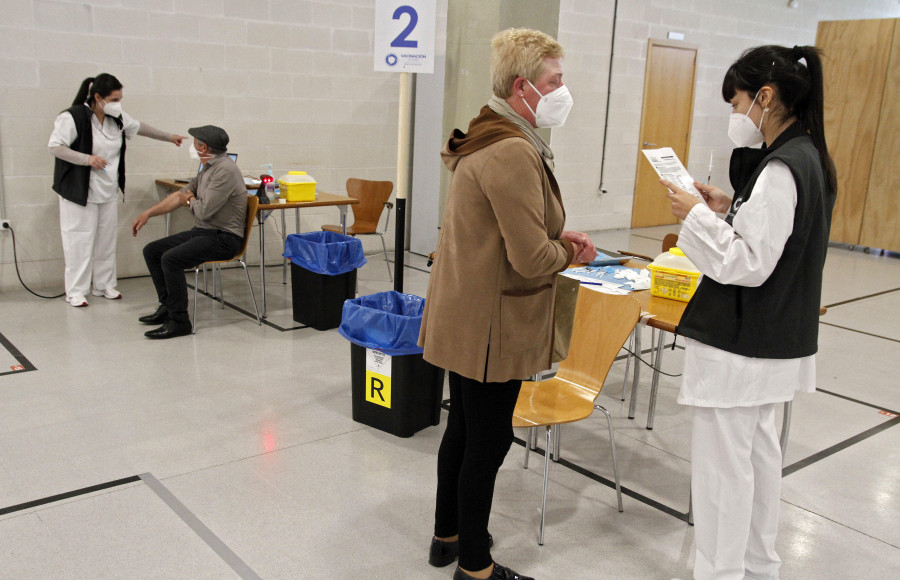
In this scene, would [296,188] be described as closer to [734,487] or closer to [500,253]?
[500,253]

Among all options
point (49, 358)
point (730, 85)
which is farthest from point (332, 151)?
point (730, 85)

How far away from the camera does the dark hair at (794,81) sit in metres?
1.84

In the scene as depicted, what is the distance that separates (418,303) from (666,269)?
3.67ft

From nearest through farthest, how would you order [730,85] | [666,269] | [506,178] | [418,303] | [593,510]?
[506,178] → [730,85] → [593,510] → [666,269] → [418,303]

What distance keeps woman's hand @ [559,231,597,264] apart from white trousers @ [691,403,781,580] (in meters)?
0.52

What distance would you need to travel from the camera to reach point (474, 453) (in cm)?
203

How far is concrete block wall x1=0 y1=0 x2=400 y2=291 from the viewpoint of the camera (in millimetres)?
5082

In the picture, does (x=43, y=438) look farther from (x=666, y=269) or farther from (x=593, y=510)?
(x=666, y=269)

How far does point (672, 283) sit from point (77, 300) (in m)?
3.92

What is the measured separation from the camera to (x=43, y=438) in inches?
121

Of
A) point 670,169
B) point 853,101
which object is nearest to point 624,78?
point 853,101

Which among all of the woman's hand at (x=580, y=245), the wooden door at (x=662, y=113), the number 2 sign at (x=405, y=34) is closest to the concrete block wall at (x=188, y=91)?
the number 2 sign at (x=405, y=34)

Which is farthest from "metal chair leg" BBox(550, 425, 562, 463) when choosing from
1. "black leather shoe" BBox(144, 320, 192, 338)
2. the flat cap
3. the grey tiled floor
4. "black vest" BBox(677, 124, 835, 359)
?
the flat cap

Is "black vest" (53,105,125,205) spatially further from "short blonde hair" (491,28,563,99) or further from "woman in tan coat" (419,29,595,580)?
"short blonde hair" (491,28,563,99)
